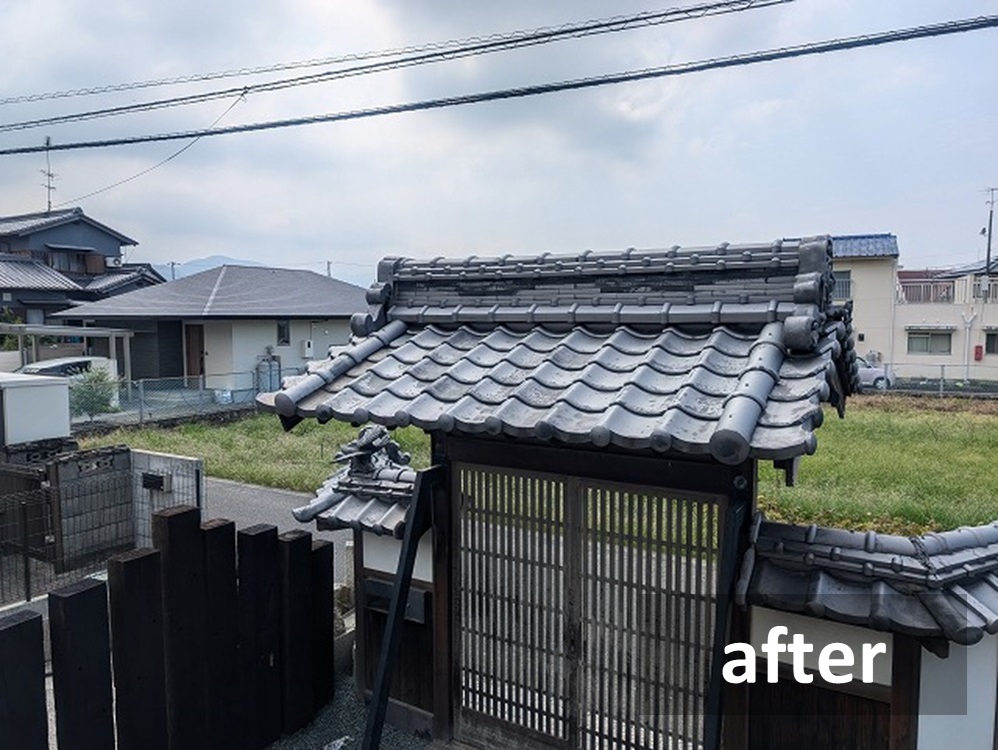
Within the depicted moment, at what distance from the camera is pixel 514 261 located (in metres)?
3.85

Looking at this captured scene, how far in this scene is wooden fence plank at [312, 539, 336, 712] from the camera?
443 centimetres

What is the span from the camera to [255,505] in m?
10.3

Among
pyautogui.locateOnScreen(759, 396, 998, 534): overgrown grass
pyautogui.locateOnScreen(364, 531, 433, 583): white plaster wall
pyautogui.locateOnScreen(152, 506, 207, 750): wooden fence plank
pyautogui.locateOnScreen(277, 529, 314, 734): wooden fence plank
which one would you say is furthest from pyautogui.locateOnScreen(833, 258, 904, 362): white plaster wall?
pyautogui.locateOnScreen(152, 506, 207, 750): wooden fence plank

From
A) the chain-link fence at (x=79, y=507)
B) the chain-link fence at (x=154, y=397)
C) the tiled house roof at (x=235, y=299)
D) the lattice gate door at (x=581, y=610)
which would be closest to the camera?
the lattice gate door at (x=581, y=610)

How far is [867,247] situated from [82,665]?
3125 cm

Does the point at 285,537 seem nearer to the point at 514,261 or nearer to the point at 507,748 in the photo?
the point at 507,748

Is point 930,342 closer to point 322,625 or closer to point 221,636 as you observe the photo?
point 322,625

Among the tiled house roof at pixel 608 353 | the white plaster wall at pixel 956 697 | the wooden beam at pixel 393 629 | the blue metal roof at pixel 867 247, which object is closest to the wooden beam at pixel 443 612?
the wooden beam at pixel 393 629

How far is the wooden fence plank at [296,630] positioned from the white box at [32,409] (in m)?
5.80

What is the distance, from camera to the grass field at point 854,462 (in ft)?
29.3

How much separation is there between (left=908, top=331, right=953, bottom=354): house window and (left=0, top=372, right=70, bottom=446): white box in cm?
3011

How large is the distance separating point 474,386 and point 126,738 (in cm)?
236

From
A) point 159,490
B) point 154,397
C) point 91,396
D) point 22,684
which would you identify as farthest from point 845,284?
point 22,684

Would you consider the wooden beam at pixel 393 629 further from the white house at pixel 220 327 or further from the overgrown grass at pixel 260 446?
the white house at pixel 220 327
